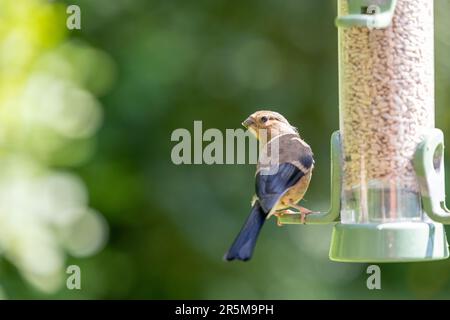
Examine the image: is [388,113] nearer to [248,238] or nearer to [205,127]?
[248,238]

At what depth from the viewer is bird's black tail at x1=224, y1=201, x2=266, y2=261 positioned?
5090mm

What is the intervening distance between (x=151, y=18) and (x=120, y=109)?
0.81 m

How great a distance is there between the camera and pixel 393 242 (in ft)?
17.6

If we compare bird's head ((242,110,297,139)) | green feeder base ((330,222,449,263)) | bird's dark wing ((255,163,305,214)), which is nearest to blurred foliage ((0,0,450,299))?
bird's head ((242,110,297,139))

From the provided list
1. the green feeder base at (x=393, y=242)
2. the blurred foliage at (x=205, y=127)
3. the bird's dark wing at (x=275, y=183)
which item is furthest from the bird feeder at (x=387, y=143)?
the blurred foliage at (x=205, y=127)

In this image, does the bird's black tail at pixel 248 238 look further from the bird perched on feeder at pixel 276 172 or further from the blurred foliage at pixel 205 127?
the blurred foliage at pixel 205 127

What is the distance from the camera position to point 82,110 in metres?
8.10

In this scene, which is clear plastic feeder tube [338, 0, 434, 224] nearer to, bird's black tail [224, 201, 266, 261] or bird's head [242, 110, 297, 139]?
bird's black tail [224, 201, 266, 261]

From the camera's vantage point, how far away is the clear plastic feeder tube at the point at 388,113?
5559 mm

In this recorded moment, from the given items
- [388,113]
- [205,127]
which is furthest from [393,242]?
[205,127]

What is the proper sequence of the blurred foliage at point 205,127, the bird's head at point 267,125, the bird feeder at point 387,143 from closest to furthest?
the bird feeder at point 387,143 < the bird's head at point 267,125 < the blurred foliage at point 205,127

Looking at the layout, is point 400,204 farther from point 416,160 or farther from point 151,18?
point 151,18

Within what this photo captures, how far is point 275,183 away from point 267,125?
1.93 ft
